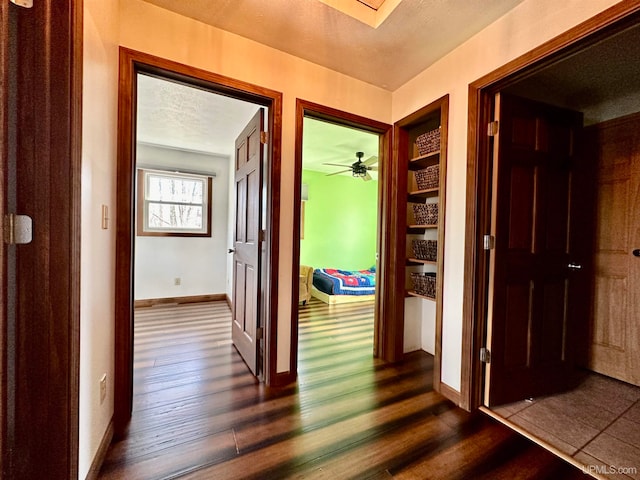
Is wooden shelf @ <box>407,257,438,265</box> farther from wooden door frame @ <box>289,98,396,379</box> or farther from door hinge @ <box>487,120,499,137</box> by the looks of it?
door hinge @ <box>487,120,499,137</box>

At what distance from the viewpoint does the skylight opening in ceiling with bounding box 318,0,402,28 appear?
1.54m

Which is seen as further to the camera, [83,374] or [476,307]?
[476,307]

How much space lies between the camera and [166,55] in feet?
5.22

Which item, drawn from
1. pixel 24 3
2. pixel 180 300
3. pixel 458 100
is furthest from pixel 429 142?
pixel 180 300

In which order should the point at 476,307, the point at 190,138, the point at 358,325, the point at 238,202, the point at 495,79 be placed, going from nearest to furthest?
1. the point at 495,79
2. the point at 476,307
3. the point at 238,202
4. the point at 358,325
5. the point at 190,138

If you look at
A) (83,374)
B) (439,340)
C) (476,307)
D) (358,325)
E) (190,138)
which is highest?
(190,138)

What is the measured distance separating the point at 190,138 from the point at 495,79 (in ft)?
11.5

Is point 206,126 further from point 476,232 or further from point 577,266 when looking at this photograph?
point 577,266

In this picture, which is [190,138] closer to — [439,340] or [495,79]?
[495,79]

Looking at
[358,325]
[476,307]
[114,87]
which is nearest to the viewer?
[114,87]

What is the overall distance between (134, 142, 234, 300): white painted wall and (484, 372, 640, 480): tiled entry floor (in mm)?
4071

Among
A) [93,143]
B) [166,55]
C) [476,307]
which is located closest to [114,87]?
[166,55]

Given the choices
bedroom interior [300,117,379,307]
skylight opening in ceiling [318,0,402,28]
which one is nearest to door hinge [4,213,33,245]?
skylight opening in ceiling [318,0,402,28]

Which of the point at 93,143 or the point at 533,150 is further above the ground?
the point at 533,150
